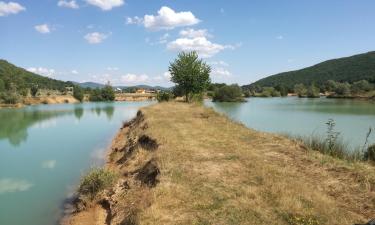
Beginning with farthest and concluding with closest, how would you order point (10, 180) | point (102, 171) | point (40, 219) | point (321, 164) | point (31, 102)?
point (31, 102), point (10, 180), point (102, 171), point (40, 219), point (321, 164)

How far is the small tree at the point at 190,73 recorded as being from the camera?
49.2 m

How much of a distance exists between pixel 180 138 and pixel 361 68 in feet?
577

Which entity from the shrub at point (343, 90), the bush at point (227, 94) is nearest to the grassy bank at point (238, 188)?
the bush at point (227, 94)

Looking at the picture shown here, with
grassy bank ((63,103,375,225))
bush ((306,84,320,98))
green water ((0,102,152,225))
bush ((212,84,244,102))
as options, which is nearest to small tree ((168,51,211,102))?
green water ((0,102,152,225))

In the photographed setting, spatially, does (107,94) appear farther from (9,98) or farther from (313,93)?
(313,93)

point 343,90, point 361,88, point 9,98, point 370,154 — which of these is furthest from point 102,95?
point 370,154

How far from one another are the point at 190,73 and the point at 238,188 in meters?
41.3

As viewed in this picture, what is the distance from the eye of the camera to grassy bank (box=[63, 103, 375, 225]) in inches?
276

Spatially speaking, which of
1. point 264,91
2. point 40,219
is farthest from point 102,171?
point 264,91

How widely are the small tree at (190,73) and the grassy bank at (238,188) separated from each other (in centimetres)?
3509

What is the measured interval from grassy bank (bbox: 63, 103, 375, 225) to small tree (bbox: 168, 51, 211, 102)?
35092 millimetres

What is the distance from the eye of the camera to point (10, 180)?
56.7 feet

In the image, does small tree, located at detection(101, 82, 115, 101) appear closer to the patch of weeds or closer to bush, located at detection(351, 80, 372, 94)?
bush, located at detection(351, 80, 372, 94)

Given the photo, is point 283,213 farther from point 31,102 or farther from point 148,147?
point 31,102
